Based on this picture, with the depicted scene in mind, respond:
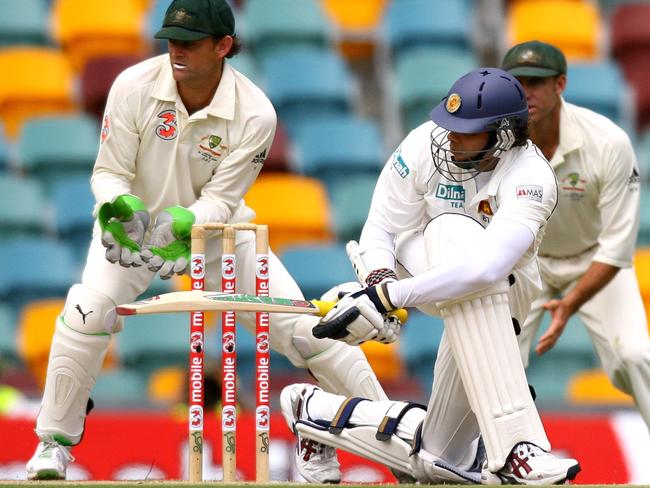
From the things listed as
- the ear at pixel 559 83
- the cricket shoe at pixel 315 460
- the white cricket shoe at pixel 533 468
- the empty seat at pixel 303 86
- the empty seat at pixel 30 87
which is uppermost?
the empty seat at pixel 30 87

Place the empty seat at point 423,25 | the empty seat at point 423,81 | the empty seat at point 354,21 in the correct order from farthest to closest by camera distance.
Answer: the empty seat at point 354,21 → the empty seat at point 423,25 → the empty seat at point 423,81

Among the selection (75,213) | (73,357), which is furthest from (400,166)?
(75,213)

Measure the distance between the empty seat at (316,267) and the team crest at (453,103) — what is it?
3786mm

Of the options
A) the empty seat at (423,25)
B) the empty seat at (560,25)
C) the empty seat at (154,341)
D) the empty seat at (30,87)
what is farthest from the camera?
the empty seat at (560,25)

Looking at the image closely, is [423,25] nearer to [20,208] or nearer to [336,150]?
[336,150]

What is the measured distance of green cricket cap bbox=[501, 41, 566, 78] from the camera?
5.12m

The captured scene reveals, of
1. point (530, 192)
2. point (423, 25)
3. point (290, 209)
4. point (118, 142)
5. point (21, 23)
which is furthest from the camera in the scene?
point (21, 23)

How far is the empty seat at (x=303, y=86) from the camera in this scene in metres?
8.98

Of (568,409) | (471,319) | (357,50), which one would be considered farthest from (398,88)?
(471,319)

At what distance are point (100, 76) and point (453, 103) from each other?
16.9 feet

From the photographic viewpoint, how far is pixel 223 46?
461 cm

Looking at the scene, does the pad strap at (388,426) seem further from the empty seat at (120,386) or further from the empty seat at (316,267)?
the empty seat at (316,267)

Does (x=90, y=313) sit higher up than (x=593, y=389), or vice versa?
(x=593, y=389)

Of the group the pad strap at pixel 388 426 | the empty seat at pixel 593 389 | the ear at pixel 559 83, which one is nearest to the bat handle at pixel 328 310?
the pad strap at pixel 388 426
